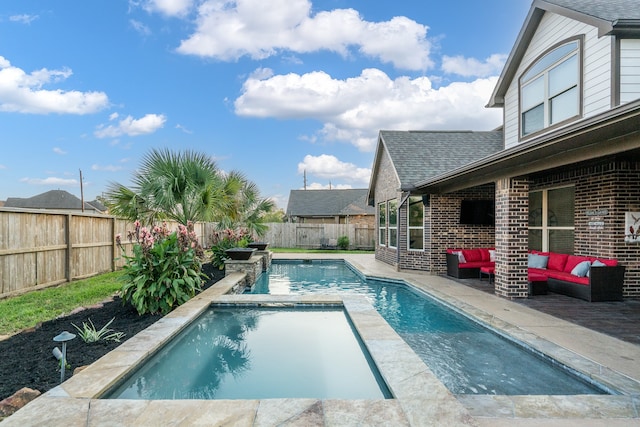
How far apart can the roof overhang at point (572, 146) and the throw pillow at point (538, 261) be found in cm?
218

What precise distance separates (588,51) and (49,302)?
10.9 meters

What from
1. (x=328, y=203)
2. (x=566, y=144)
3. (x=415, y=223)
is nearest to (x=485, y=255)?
(x=415, y=223)

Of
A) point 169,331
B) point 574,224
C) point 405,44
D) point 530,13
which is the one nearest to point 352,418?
point 169,331

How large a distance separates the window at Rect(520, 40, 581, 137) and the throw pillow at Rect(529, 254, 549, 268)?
9.26ft

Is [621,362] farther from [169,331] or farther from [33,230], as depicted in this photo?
[33,230]

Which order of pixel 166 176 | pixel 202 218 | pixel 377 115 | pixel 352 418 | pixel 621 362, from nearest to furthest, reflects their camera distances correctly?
pixel 352 418, pixel 621 362, pixel 166 176, pixel 202 218, pixel 377 115

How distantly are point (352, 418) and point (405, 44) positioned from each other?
12.3m

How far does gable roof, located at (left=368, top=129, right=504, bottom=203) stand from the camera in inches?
461

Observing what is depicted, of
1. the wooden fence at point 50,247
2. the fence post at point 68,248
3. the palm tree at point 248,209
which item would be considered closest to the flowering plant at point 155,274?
the wooden fence at point 50,247

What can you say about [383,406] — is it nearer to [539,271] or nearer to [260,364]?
[260,364]

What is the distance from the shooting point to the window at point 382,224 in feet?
45.5

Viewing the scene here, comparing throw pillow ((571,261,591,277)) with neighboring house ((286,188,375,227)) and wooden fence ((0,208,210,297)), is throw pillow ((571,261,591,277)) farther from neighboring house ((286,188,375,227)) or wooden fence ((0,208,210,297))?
neighboring house ((286,188,375,227))

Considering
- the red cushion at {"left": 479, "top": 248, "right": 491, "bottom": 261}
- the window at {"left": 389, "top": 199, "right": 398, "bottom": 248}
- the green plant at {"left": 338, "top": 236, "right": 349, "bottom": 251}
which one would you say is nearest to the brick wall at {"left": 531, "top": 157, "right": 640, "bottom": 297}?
the red cushion at {"left": 479, "top": 248, "right": 491, "bottom": 261}

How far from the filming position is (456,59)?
44.8ft
